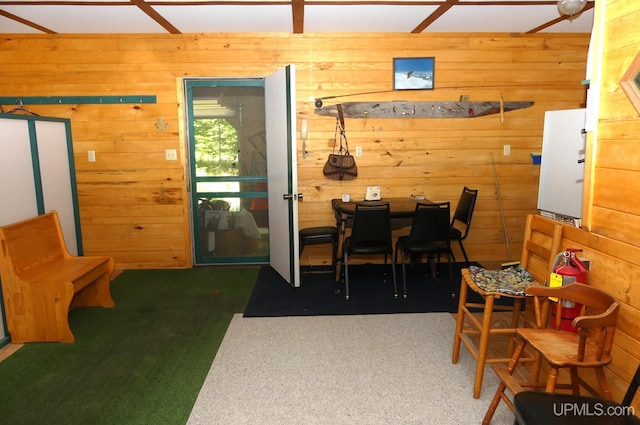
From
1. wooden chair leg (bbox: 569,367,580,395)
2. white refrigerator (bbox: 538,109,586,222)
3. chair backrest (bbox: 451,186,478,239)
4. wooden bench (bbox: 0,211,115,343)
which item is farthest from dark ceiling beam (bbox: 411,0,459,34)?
wooden bench (bbox: 0,211,115,343)

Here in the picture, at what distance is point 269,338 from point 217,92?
2657mm

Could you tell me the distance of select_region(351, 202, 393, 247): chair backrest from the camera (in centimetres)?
360

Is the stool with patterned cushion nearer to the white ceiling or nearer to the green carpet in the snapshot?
the green carpet

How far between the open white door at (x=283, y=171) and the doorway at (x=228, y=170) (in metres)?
0.29

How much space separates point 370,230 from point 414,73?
5.96 feet

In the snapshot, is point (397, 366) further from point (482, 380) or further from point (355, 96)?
point (355, 96)

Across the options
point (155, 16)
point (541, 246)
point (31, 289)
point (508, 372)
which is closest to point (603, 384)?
point (508, 372)

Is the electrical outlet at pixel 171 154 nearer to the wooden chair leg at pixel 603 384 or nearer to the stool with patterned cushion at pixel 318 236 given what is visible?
the stool with patterned cushion at pixel 318 236

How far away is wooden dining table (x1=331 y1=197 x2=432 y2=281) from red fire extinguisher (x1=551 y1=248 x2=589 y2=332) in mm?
1848

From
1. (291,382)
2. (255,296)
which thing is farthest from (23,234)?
(291,382)

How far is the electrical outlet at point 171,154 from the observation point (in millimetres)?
4449

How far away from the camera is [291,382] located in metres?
2.45

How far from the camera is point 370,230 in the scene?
3.65m

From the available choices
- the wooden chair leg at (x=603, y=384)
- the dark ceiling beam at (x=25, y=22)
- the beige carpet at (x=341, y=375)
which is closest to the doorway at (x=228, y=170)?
the dark ceiling beam at (x=25, y=22)
